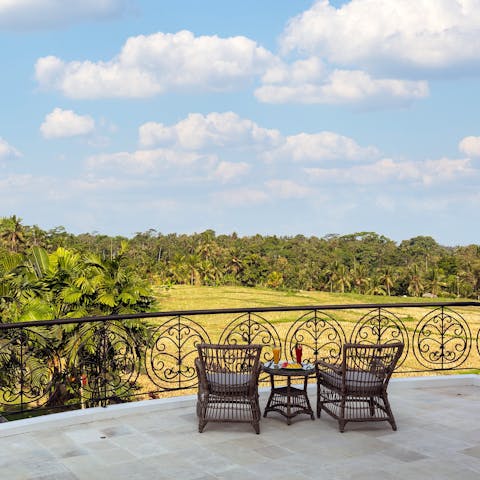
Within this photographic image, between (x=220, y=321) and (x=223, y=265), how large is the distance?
20154 mm

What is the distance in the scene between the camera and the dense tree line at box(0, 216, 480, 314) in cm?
6481

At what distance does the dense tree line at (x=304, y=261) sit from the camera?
6481 cm

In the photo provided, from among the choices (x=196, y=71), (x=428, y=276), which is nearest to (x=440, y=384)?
(x=196, y=71)

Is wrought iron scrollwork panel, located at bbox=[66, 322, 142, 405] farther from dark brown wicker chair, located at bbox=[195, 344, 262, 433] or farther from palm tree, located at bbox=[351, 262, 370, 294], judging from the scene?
palm tree, located at bbox=[351, 262, 370, 294]

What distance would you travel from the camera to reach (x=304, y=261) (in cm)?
7394

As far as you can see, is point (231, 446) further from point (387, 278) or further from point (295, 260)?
point (295, 260)

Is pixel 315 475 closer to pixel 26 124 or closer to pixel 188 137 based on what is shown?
pixel 188 137

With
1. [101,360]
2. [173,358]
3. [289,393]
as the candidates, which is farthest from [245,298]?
[289,393]

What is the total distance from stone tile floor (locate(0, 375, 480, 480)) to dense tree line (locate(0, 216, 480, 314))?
51.7 metres

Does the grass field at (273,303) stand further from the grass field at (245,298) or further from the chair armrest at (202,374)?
the chair armrest at (202,374)

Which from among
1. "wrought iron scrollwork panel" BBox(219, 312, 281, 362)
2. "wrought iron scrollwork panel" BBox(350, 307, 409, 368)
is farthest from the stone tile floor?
"wrought iron scrollwork panel" BBox(219, 312, 281, 362)

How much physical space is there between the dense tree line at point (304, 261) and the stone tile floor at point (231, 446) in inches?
2034

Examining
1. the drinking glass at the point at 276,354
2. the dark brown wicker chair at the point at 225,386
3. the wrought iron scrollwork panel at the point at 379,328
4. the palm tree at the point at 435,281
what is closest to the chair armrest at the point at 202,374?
the dark brown wicker chair at the point at 225,386

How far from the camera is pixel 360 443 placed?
6.25m
